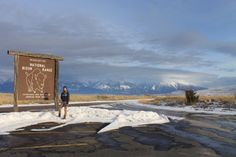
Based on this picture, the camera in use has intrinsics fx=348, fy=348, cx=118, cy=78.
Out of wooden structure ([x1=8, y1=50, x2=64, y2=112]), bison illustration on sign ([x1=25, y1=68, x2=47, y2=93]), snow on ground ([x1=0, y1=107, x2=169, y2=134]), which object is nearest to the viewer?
snow on ground ([x1=0, y1=107, x2=169, y2=134])

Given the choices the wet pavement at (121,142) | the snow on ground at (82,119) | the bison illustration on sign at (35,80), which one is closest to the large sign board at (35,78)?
the bison illustration on sign at (35,80)

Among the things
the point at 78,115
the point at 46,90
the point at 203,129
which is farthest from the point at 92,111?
the point at 203,129

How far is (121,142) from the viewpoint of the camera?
11758 millimetres

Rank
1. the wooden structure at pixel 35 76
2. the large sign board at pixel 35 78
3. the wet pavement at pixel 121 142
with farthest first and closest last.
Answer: the large sign board at pixel 35 78, the wooden structure at pixel 35 76, the wet pavement at pixel 121 142

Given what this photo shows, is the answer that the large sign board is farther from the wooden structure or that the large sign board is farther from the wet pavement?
the wet pavement

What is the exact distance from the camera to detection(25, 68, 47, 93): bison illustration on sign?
20703 mm

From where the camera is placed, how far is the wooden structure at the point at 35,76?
20.2m

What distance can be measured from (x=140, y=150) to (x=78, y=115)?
947 centimetres

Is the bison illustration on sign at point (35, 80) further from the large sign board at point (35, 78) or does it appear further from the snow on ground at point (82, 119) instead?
the snow on ground at point (82, 119)

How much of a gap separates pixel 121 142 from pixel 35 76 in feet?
35.3

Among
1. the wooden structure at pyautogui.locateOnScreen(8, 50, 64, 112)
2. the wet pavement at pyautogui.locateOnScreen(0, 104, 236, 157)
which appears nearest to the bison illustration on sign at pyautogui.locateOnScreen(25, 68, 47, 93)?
the wooden structure at pyautogui.locateOnScreen(8, 50, 64, 112)

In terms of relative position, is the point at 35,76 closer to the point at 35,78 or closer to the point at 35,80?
the point at 35,78

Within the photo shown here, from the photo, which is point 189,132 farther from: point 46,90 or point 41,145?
point 46,90

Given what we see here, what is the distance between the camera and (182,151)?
34.0 ft
